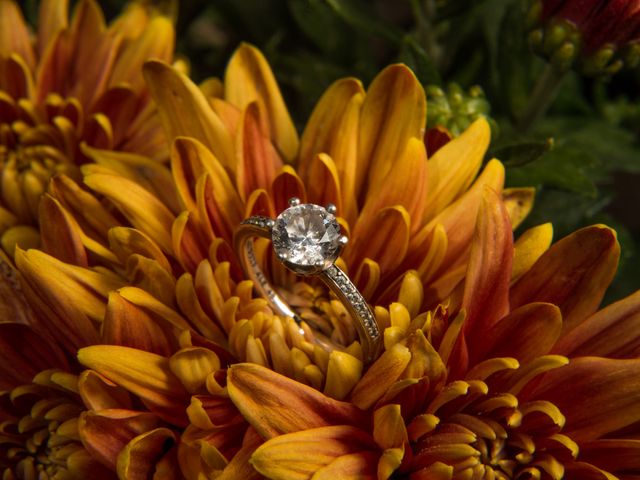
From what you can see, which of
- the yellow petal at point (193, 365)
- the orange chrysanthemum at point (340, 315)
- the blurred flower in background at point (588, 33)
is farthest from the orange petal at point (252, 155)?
the blurred flower in background at point (588, 33)

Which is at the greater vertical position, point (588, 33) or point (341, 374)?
point (588, 33)

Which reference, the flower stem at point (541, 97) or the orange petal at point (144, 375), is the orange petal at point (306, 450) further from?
the flower stem at point (541, 97)

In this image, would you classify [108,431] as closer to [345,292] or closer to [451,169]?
[345,292]

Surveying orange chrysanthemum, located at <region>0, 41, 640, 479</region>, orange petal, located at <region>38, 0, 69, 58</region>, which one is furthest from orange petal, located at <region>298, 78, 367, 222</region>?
orange petal, located at <region>38, 0, 69, 58</region>

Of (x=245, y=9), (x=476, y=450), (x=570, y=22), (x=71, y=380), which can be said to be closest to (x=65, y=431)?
(x=71, y=380)

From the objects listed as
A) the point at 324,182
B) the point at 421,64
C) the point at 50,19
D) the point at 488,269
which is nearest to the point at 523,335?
the point at 488,269

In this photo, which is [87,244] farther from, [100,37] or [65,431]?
[100,37]
